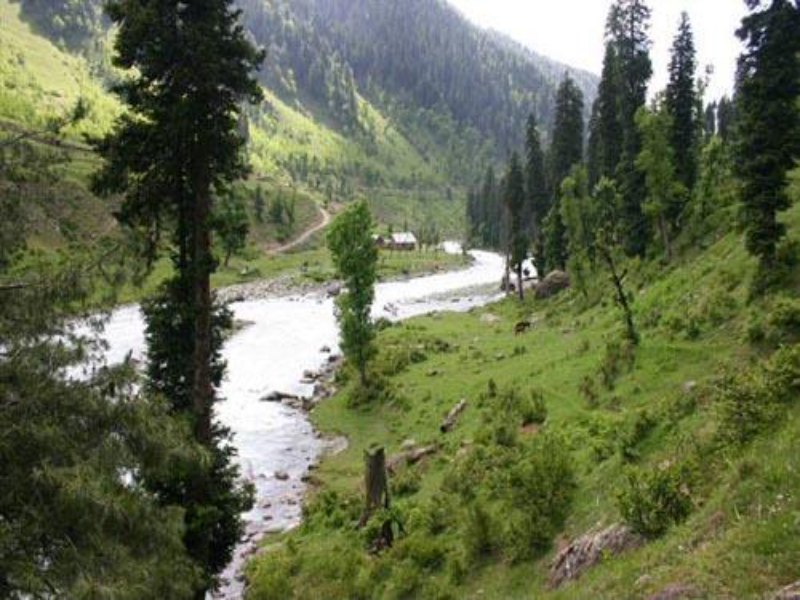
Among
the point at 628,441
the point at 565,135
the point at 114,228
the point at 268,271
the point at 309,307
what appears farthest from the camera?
the point at 268,271

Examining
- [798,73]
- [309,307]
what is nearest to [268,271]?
[309,307]

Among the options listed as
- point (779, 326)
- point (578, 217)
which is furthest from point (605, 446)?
point (578, 217)

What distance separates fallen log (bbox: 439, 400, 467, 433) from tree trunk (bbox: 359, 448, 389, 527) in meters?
12.0

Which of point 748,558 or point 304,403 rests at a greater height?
point 748,558

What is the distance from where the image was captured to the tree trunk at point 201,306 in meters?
19.4

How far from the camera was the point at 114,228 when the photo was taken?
15984mm

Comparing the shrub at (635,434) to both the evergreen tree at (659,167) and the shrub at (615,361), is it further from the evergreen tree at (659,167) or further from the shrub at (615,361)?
the evergreen tree at (659,167)

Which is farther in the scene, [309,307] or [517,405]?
[309,307]

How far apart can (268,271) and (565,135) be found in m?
77.0

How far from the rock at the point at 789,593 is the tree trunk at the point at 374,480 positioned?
16830 mm

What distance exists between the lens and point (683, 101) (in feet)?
196

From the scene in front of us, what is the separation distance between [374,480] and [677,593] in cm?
1602

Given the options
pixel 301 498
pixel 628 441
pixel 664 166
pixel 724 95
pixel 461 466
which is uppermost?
pixel 724 95

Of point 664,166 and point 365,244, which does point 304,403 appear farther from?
point 664,166
